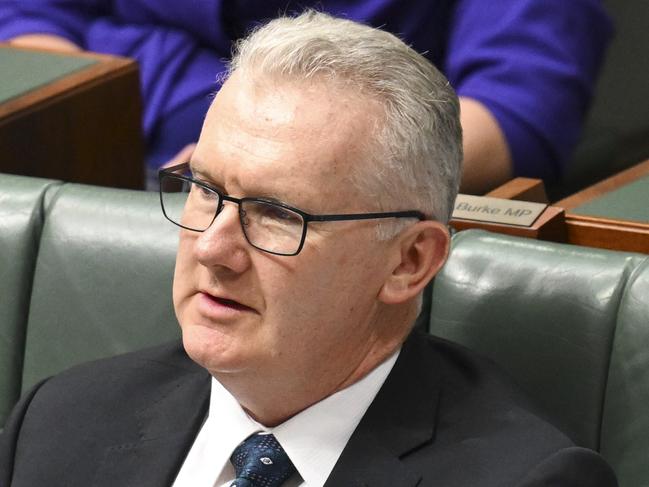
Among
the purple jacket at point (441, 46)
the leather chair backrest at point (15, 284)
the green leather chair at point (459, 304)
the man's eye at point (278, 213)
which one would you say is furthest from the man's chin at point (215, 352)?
the purple jacket at point (441, 46)

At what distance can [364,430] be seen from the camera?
3.58 ft

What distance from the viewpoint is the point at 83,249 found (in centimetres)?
136

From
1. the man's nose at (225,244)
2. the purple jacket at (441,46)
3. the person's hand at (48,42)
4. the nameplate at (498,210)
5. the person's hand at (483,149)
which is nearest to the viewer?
the man's nose at (225,244)

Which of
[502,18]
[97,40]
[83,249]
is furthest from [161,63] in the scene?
[83,249]

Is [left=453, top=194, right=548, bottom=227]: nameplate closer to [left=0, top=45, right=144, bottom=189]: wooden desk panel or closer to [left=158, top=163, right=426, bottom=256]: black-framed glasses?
[left=158, top=163, right=426, bottom=256]: black-framed glasses

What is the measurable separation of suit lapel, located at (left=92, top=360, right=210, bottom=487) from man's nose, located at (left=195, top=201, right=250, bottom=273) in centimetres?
20

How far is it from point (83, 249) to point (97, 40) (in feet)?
2.90

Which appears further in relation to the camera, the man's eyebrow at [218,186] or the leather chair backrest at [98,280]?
the leather chair backrest at [98,280]

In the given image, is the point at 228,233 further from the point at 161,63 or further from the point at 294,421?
the point at 161,63

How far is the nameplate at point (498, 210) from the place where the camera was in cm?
129

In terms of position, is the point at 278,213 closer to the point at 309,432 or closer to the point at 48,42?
the point at 309,432

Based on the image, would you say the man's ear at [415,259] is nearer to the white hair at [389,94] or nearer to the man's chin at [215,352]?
the white hair at [389,94]

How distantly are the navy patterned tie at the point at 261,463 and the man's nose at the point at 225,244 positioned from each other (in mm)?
167

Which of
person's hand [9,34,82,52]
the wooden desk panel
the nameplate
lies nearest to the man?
the nameplate
